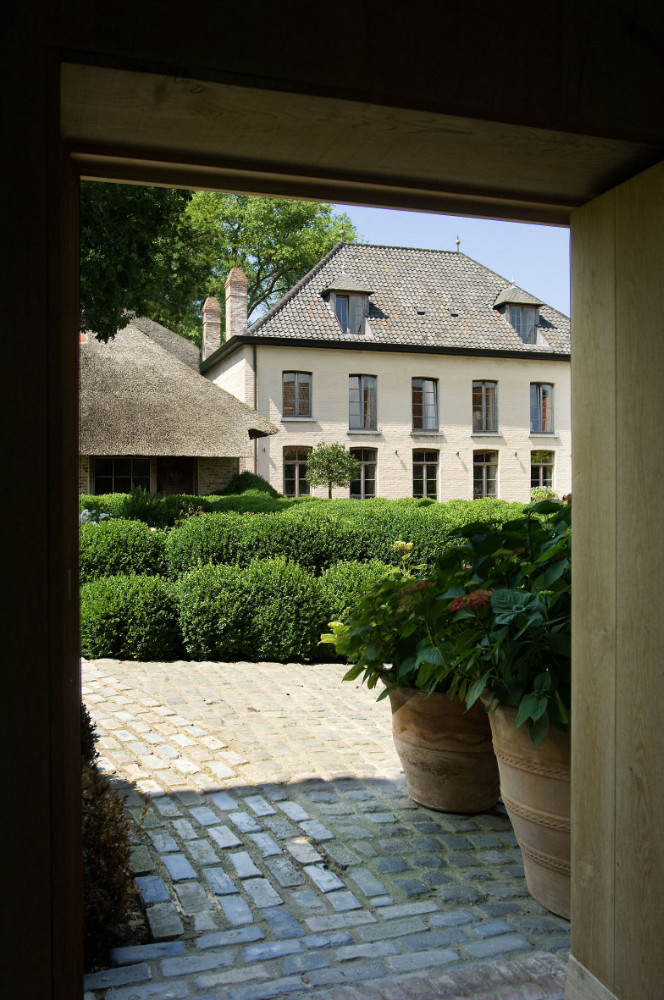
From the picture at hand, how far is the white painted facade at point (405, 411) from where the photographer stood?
2180 cm

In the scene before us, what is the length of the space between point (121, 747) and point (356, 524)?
458 centimetres

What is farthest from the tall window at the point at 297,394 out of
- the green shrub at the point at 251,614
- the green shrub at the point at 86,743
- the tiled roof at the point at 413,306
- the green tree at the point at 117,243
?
the green shrub at the point at 86,743

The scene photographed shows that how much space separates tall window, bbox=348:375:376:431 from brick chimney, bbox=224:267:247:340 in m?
3.48

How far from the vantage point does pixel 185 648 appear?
6688mm

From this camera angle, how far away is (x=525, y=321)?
24875 millimetres

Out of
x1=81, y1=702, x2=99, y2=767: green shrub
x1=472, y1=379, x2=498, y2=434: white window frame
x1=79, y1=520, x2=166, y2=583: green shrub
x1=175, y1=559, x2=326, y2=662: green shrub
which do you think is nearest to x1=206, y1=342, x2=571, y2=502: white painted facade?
x1=472, y1=379, x2=498, y2=434: white window frame

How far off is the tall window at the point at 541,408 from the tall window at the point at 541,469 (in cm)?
70

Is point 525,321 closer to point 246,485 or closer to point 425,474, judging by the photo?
point 425,474

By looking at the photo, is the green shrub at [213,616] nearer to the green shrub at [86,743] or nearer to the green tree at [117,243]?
the green shrub at [86,743]

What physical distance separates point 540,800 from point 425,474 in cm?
2102

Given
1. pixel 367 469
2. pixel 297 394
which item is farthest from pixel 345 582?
pixel 367 469
